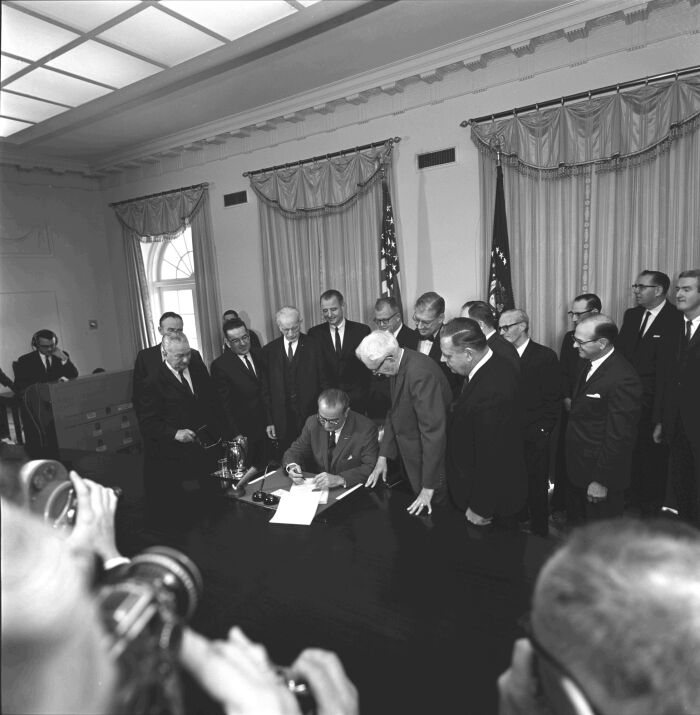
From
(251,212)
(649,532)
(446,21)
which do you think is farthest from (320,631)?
(251,212)

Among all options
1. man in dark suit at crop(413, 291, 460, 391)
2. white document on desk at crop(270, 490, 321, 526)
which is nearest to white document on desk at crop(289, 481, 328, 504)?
white document on desk at crop(270, 490, 321, 526)

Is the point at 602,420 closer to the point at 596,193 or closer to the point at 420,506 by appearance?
the point at 420,506

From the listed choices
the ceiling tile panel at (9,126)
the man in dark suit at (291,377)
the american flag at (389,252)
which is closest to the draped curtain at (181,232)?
the ceiling tile panel at (9,126)

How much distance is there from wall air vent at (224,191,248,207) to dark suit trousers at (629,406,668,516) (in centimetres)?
551

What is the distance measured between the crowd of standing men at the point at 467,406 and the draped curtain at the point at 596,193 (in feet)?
1.51

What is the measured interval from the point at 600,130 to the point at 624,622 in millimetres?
4731

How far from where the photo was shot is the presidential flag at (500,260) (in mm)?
4758

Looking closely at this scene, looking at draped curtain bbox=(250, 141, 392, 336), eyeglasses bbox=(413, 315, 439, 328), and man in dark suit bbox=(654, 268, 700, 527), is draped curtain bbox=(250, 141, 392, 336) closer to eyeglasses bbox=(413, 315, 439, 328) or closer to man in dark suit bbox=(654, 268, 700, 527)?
eyeglasses bbox=(413, 315, 439, 328)

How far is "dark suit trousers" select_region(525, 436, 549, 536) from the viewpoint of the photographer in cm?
352

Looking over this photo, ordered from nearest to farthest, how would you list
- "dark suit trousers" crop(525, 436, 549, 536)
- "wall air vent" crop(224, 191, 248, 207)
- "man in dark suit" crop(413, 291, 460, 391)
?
"dark suit trousers" crop(525, 436, 549, 536), "man in dark suit" crop(413, 291, 460, 391), "wall air vent" crop(224, 191, 248, 207)

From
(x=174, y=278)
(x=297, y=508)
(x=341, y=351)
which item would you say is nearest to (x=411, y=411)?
(x=297, y=508)

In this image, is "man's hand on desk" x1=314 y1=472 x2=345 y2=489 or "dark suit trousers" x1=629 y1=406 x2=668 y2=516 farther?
"dark suit trousers" x1=629 y1=406 x2=668 y2=516

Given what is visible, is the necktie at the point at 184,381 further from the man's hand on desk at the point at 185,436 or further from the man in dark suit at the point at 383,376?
the man in dark suit at the point at 383,376

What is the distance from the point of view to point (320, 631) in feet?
4.48
